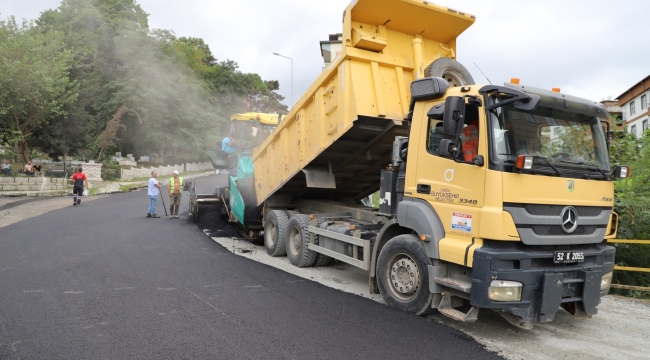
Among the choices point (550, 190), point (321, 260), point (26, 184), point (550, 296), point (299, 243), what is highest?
point (550, 190)

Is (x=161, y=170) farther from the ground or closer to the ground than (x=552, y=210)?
farther from the ground

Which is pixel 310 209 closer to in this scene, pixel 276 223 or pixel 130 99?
pixel 276 223

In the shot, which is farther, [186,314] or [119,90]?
[119,90]

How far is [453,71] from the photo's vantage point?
541cm

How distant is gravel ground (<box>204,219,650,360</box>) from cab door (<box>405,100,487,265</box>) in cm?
83

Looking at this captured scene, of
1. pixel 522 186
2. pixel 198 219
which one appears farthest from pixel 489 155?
pixel 198 219

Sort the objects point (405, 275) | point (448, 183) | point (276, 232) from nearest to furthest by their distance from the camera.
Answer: point (448, 183), point (405, 275), point (276, 232)

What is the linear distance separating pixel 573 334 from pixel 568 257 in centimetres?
82

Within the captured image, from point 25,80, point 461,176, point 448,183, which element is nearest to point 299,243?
point 448,183

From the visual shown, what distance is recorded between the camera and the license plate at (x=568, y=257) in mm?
3934

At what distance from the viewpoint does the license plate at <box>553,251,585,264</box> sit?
393 cm

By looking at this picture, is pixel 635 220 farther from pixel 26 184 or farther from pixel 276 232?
pixel 26 184

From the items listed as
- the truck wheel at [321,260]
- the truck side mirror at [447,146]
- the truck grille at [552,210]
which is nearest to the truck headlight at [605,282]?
the truck grille at [552,210]

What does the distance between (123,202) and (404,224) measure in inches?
577
